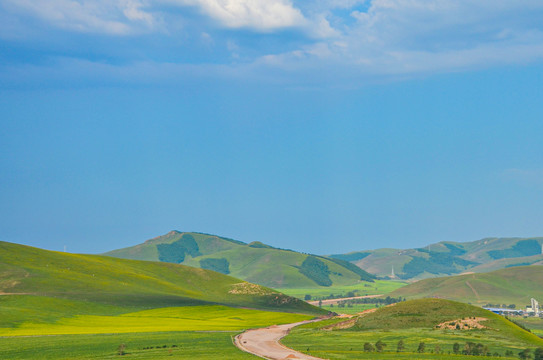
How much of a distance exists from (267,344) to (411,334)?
3295 cm

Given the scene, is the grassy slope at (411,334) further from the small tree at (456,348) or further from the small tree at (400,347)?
the small tree at (456,348)

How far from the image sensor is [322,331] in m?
141

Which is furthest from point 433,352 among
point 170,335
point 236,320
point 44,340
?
point 236,320

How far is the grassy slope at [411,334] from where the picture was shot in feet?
341

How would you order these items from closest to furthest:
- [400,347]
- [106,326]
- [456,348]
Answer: [456,348] < [400,347] < [106,326]

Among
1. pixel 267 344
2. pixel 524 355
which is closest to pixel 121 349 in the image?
pixel 267 344

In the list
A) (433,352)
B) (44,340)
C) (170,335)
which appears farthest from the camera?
(170,335)

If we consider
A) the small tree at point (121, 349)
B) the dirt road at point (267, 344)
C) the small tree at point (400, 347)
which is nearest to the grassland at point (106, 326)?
the small tree at point (121, 349)

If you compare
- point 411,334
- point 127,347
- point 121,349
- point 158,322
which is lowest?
point 127,347

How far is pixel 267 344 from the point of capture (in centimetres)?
11100

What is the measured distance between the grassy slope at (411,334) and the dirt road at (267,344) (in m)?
2.76

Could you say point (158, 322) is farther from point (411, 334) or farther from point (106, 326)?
point (411, 334)

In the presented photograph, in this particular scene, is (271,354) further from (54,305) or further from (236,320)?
(54,305)

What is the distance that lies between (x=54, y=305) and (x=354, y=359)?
114825 mm
